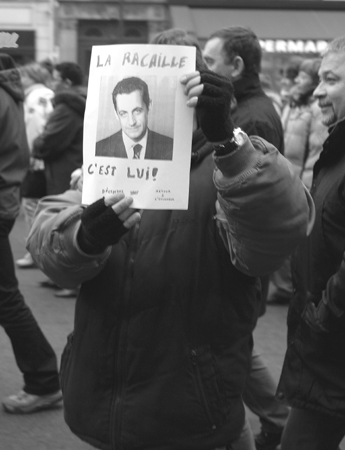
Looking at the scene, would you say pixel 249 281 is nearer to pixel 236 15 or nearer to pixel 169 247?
pixel 169 247

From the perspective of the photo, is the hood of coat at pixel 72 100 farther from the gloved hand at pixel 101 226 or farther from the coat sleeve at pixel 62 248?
the gloved hand at pixel 101 226

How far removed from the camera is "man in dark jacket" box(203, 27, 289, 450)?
154 inches

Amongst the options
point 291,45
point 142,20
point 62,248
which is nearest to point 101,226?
point 62,248

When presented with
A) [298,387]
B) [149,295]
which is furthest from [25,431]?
[149,295]

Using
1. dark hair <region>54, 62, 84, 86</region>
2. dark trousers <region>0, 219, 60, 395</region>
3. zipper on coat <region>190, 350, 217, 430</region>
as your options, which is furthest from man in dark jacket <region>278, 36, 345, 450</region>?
dark hair <region>54, 62, 84, 86</region>

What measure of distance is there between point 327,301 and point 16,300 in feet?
6.69

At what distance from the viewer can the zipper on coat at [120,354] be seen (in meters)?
2.35

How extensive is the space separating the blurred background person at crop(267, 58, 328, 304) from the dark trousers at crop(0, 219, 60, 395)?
2999 mm

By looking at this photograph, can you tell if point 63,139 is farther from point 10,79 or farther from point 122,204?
point 122,204

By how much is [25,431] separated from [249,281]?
7.00 ft

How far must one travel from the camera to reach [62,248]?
226 centimetres

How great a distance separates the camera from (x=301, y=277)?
2.96 m

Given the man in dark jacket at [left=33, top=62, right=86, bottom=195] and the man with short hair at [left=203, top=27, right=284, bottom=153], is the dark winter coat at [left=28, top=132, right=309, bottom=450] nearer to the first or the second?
the man with short hair at [left=203, top=27, right=284, bottom=153]

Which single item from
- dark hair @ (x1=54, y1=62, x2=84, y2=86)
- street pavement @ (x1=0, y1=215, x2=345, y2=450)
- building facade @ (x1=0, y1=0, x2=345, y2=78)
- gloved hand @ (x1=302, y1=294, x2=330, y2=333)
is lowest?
street pavement @ (x1=0, y1=215, x2=345, y2=450)
